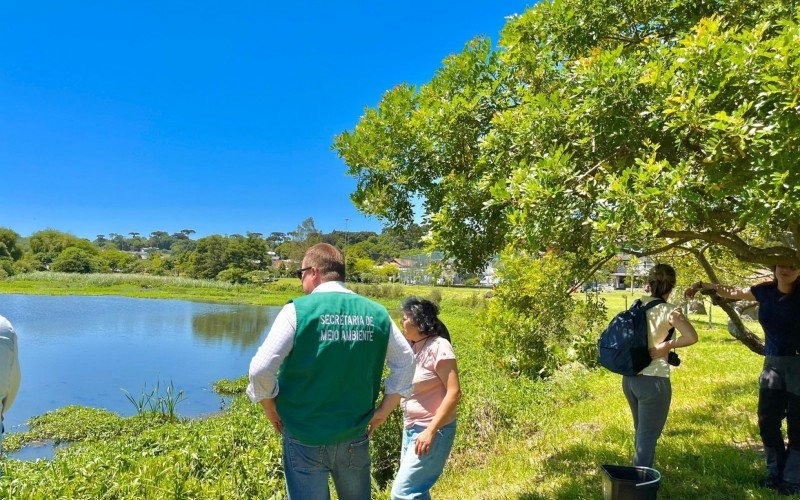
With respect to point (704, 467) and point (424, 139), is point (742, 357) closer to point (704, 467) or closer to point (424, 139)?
point (704, 467)

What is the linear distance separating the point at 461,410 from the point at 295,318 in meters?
5.02

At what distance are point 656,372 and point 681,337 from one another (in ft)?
0.86

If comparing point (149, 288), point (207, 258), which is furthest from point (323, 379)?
point (207, 258)

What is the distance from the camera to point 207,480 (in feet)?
16.1

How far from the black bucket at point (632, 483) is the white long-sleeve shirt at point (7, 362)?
313cm

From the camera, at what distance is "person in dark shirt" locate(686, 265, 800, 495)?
11.6 feet

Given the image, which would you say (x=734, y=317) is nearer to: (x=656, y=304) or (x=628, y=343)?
(x=656, y=304)

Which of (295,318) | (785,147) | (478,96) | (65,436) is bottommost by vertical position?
(65,436)

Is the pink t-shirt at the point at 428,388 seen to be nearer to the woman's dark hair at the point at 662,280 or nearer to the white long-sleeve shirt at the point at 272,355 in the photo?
the white long-sleeve shirt at the point at 272,355

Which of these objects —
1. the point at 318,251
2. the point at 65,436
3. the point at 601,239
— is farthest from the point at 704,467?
the point at 65,436

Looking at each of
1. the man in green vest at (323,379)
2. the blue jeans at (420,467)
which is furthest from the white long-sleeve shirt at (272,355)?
the blue jeans at (420,467)

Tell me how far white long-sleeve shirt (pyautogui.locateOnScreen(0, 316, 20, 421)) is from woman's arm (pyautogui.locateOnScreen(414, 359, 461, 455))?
6.23ft

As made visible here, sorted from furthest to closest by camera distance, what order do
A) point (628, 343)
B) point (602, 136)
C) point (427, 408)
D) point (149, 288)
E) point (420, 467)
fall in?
point (149, 288)
point (628, 343)
point (602, 136)
point (427, 408)
point (420, 467)

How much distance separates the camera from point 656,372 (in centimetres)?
327
